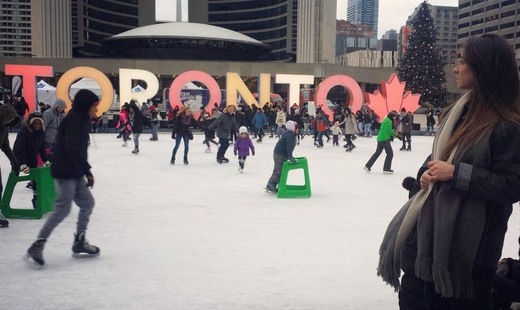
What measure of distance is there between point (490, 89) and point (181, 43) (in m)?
66.5

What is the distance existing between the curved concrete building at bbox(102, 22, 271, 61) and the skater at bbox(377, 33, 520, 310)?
64359 millimetres

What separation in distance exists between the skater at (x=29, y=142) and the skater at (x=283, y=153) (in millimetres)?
3508

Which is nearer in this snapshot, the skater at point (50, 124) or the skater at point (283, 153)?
the skater at point (283, 153)

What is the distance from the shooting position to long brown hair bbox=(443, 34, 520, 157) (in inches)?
65.6

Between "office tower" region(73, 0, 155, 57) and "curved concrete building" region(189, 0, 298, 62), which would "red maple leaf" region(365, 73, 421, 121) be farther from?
"office tower" region(73, 0, 155, 57)

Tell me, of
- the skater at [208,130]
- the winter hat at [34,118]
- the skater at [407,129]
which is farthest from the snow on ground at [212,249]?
the skater at [407,129]

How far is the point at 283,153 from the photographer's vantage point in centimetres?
855

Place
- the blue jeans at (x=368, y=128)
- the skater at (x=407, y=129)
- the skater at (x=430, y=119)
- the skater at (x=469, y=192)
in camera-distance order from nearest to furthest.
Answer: the skater at (x=469, y=192)
the skater at (x=407, y=129)
the blue jeans at (x=368, y=128)
the skater at (x=430, y=119)

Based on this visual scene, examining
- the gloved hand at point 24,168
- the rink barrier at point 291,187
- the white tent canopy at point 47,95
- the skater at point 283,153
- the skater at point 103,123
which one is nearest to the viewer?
the gloved hand at point 24,168

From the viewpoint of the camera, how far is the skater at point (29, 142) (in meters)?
6.65

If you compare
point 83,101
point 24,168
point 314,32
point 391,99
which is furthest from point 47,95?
point 314,32

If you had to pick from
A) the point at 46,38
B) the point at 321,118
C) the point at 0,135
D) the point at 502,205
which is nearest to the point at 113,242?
the point at 0,135

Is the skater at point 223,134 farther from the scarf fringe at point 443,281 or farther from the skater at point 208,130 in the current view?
the scarf fringe at point 443,281

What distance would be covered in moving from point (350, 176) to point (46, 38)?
64994 mm
